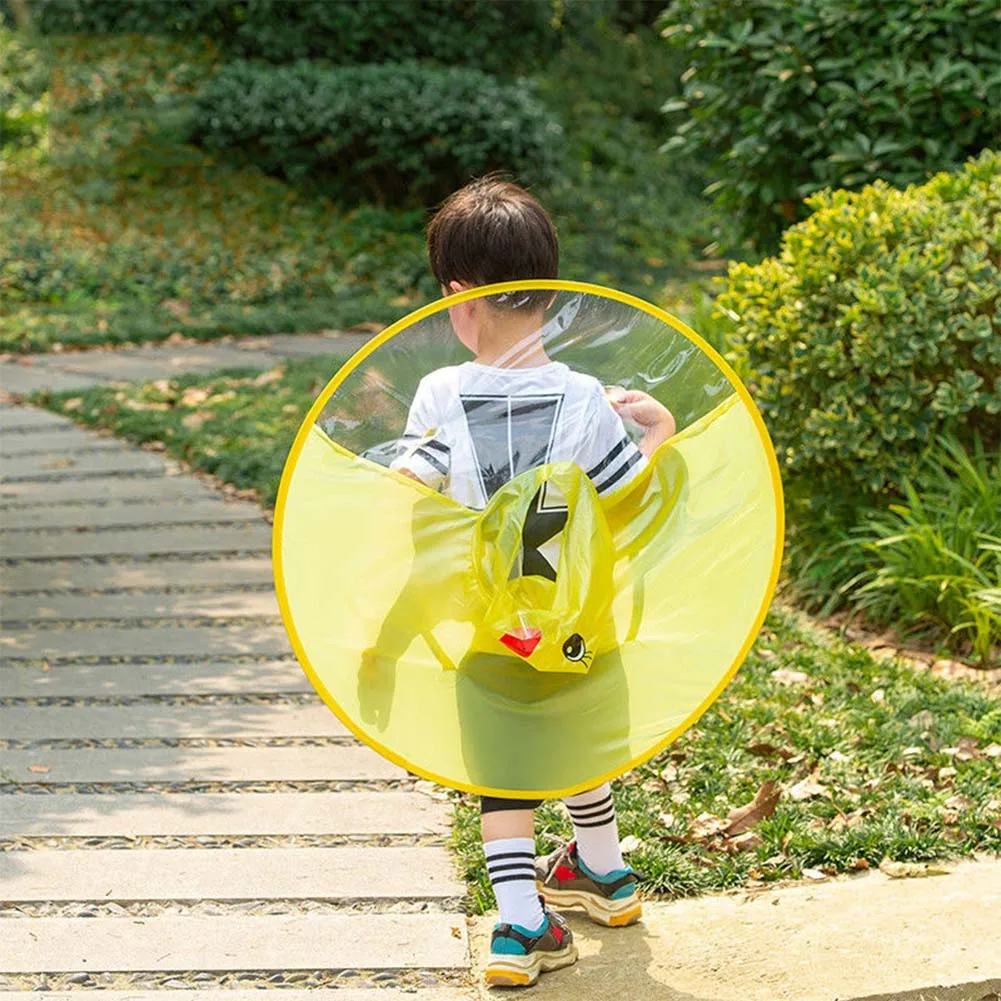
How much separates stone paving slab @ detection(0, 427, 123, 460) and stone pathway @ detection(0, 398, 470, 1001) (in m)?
1.12

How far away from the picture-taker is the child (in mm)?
3139

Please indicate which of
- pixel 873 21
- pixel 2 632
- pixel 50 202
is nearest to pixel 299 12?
pixel 50 202

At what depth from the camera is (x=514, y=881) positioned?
10.3 ft

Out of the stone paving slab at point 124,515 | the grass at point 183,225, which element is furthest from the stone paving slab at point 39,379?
the stone paving slab at point 124,515

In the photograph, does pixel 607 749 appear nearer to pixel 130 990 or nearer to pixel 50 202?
pixel 130 990

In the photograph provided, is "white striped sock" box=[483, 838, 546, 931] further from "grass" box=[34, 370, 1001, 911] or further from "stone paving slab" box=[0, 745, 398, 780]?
"stone paving slab" box=[0, 745, 398, 780]

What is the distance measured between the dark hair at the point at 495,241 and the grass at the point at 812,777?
1327 millimetres

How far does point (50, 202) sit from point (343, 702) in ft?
36.4

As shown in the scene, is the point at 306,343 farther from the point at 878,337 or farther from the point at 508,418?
the point at 508,418

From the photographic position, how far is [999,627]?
4.93 m

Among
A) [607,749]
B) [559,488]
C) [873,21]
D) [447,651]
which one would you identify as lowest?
[607,749]

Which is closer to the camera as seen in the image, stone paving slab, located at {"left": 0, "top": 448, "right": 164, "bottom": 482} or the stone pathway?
the stone pathway

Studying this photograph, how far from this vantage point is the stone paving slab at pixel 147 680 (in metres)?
4.82

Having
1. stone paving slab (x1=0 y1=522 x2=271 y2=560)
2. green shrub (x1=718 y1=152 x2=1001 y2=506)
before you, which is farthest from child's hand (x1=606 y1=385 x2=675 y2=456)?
stone paving slab (x1=0 y1=522 x2=271 y2=560)
